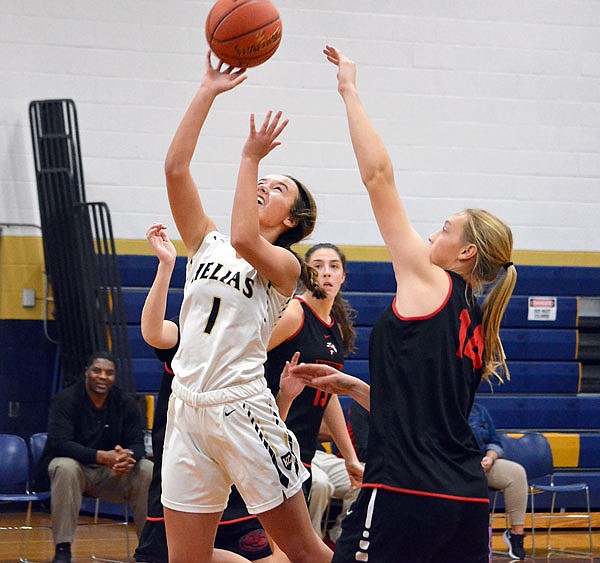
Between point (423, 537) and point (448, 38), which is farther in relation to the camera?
point (448, 38)

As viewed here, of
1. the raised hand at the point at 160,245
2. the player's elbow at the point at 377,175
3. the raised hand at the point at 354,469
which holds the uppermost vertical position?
the player's elbow at the point at 377,175

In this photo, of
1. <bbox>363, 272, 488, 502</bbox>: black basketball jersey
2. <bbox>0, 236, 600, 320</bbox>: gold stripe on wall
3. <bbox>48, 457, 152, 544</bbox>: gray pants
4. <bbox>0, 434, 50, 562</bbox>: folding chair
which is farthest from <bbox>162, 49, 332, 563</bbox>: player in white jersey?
<bbox>0, 236, 600, 320</bbox>: gold stripe on wall

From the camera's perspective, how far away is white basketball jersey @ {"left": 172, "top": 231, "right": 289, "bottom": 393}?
303 centimetres

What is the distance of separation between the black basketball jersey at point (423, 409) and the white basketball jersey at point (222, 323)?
1.99 ft

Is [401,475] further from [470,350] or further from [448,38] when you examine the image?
[448,38]

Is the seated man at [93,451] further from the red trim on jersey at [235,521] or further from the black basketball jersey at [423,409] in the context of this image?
the black basketball jersey at [423,409]

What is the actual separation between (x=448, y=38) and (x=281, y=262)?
235 inches

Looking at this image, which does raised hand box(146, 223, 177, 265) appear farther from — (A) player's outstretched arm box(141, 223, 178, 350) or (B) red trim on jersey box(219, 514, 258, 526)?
(B) red trim on jersey box(219, 514, 258, 526)

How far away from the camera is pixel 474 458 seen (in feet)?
8.52

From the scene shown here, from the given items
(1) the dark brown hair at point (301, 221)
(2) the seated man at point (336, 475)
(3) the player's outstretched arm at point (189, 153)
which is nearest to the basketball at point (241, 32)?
(3) the player's outstretched arm at point (189, 153)

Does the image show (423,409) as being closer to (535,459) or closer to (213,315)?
(213,315)

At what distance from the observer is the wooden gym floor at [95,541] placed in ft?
20.9

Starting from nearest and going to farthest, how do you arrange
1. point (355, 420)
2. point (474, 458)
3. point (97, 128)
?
1. point (474, 458)
2. point (355, 420)
3. point (97, 128)

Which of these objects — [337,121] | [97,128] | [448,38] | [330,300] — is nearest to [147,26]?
[97,128]
